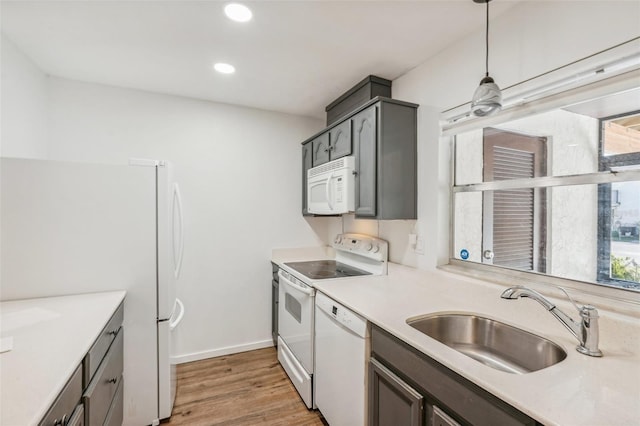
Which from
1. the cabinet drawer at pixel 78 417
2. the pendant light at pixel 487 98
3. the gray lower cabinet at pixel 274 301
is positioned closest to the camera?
the cabinet drawer at pixel 78 417

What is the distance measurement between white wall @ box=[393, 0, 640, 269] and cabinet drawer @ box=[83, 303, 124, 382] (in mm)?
1929

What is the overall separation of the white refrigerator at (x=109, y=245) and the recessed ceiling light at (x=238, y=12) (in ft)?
3.22

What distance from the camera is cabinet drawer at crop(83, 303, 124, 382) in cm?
117

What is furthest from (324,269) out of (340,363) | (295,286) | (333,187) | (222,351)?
(222,351)

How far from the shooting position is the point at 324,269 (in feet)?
8.65

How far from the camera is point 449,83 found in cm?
195

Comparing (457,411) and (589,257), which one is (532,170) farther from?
(457,411)

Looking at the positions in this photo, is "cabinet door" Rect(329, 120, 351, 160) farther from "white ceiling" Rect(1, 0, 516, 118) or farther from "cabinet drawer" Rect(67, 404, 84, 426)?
"cabinet drawer" Rect(67, 404, 84, 426)

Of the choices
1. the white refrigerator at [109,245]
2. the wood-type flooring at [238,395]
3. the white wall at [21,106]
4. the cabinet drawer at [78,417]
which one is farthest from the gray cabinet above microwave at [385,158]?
the white wall at [21,106]

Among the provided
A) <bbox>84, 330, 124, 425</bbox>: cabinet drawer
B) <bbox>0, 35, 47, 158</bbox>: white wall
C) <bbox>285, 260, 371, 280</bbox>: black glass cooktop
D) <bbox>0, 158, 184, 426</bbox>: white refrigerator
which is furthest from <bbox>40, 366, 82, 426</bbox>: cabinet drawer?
Result: <bbox>0, 35, 47, 158</bbox>: white wall

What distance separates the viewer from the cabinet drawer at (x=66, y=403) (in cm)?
86

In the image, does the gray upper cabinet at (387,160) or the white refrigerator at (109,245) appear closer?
the white refrigerator at (109,245)

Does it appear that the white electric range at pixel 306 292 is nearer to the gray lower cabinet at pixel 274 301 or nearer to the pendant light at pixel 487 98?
the gray lower cabinet at pixel 274 301

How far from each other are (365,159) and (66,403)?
1965mm
